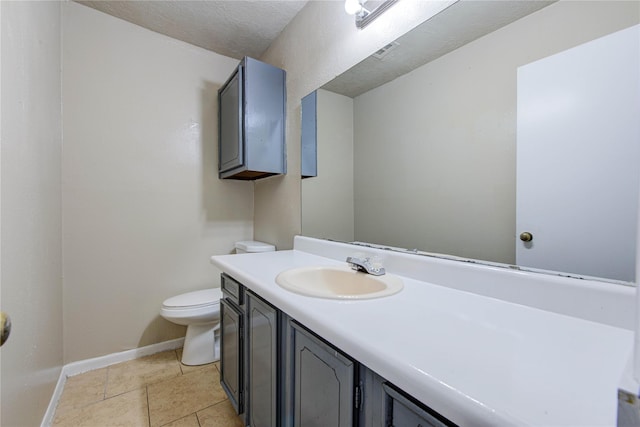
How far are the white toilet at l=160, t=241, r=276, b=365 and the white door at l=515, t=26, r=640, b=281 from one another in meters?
1.68

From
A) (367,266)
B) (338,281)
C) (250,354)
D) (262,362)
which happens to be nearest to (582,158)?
(367,266)

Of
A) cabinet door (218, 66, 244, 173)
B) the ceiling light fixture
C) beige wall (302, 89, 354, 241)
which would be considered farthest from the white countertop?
cabinet door (218, 66, 244, 173)

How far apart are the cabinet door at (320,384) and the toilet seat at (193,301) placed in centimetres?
104

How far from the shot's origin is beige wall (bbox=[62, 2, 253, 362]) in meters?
1.78

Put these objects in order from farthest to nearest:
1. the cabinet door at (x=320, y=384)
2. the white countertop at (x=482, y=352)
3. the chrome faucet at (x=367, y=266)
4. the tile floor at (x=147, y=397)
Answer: the tile floor at (x=147, y=397) → the chrome faucet at (x=367, y=266) → the cabinet door at (x=320, y=384) → the white countertop at (x=482, y=352)

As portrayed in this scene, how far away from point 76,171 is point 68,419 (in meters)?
1.42

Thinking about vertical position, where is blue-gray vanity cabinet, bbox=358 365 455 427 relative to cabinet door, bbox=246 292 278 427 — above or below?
above

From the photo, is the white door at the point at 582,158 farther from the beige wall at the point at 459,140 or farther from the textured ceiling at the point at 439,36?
the textured ceiling at the point at 439,36

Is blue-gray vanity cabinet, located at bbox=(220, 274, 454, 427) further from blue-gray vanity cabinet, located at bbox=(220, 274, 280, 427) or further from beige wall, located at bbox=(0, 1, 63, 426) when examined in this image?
beige wall, located at bbox=(0, 1, 63, 426)

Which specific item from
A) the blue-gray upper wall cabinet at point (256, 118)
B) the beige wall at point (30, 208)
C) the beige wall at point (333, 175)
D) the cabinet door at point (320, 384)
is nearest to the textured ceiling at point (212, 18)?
the blue-gray upper wall cabinet at point (256, 118)

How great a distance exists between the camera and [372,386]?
59cm

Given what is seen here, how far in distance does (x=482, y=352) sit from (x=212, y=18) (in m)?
2.33

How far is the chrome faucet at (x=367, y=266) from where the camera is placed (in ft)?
3.55

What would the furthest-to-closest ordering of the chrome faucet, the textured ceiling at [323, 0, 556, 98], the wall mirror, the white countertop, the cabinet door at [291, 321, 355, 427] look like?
the chrome faucet, the textured ceiling at [323, 0, 556, 98], the wall mirror, the cabinet door at [291, 321, 355, 427], the white countertop
